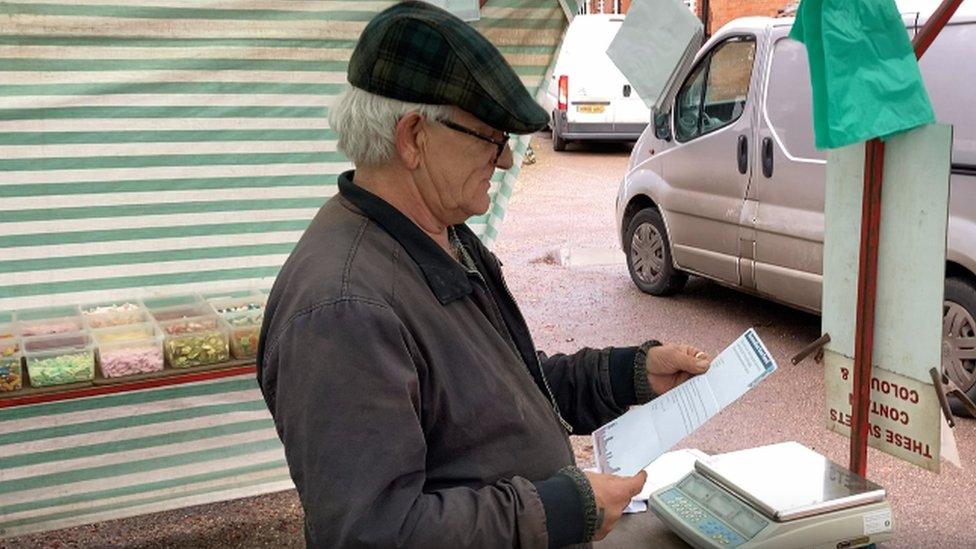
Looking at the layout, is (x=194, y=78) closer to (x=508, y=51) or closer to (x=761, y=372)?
(x=508, y=51)

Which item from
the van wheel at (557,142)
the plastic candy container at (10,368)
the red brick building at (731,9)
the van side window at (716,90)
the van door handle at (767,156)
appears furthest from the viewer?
the van wheel at (557,142)

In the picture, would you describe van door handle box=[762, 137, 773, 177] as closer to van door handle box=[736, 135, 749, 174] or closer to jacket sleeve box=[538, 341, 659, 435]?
van door handle box=[736, 135, 749, 174]

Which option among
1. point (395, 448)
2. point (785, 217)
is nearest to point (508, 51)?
point (395, 448)

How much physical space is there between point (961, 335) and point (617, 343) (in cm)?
214

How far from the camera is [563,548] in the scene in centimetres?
158

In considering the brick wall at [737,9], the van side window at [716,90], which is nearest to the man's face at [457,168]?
the van side window at [716,90]

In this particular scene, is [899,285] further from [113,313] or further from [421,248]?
[113,313]

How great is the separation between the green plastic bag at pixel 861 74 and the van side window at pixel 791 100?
3621 mm

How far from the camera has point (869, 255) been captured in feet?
6.43

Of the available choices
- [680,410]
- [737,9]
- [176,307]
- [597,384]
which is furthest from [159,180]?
[737,9]

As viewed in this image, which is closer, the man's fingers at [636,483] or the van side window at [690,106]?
the man's fingers at [636,483]

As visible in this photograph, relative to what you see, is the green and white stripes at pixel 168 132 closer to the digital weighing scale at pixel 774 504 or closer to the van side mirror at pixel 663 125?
the digital weighing scale at pixel 774 504

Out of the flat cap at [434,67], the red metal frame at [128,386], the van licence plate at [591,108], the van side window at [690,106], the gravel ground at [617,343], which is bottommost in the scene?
the gravel ground at [617,343]

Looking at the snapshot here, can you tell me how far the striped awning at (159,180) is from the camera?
3.00m
